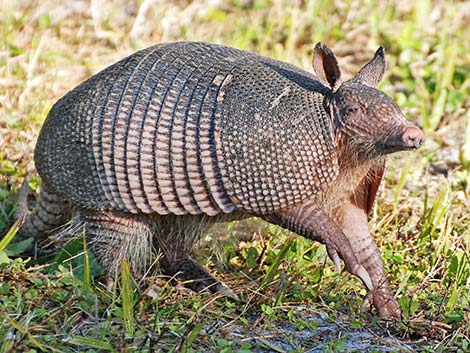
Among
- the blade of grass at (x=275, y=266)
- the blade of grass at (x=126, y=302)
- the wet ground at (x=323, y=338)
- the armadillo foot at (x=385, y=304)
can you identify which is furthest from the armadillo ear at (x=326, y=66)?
the blade of grass at (x=126, y=302)

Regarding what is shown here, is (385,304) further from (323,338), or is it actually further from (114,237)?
(114,237)

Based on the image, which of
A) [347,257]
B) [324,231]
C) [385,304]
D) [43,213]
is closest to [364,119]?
[324,231]

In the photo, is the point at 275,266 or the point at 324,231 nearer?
the point at 324,231

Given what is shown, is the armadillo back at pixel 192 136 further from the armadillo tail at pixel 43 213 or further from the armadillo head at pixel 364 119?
the armadillo tail at pixel 43 213

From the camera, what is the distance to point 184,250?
6.09 metres

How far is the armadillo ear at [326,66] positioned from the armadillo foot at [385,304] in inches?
47.7

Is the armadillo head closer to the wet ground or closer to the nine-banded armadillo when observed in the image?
the nine-banded armadillo

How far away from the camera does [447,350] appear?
4.87 meters

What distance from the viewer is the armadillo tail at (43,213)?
5.91 m

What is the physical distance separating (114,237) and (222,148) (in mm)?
947

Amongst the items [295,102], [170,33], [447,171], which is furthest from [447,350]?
[170,33]

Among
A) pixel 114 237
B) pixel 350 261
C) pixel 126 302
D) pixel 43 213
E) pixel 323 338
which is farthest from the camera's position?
pixel 43 213

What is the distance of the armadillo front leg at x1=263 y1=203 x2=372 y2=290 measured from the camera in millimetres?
5082

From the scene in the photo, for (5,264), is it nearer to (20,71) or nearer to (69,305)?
(69,305)
